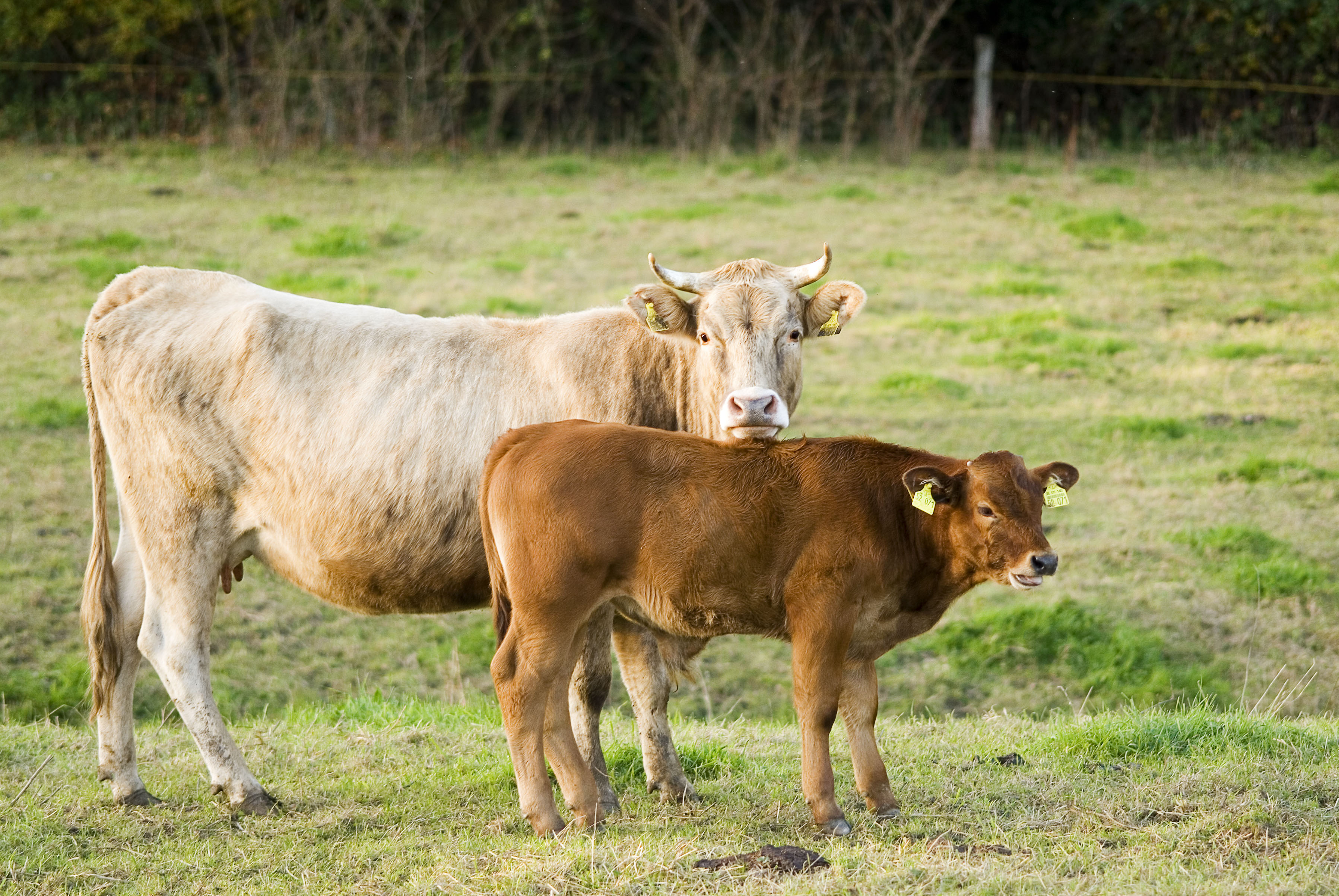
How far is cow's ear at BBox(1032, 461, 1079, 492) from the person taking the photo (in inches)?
197

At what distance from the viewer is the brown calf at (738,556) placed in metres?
4.87

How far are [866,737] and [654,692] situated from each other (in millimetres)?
928

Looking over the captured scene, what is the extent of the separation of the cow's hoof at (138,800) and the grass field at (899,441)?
0.14 metres

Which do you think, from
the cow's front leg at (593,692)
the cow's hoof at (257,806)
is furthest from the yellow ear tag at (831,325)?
the cow's hoof at (257,806)

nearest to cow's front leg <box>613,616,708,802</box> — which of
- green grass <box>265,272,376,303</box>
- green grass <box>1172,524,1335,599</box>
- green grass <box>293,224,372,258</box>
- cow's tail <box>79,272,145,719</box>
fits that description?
cow's tail <box>79,272,145,719</box>

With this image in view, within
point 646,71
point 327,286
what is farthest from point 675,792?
point 646,71

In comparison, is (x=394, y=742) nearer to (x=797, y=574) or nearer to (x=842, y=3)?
(x=797, y=574)

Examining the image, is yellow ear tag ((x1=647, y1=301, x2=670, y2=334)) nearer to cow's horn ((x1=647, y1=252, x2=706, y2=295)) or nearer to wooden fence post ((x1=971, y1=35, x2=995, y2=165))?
cow's horn ((x1=647, y1=252, x2=706, y2=295))

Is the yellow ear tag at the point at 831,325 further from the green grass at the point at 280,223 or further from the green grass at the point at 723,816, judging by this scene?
the green grass at the point at 280,223

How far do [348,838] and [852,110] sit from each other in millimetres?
17504

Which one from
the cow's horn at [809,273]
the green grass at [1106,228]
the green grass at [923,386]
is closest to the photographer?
the cow's horn at [809,273]

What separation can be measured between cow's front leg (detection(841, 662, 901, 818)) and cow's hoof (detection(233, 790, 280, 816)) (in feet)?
7.25

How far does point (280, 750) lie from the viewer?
624 cm

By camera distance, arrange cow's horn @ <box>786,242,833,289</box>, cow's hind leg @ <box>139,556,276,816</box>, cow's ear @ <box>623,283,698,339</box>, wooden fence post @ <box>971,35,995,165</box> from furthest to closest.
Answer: wooden fence post @ <box>971,35,995,165</box> < cow's horn @ <box>786,242,833,289</box> < cow's ear @ <box>623,283,698,339</box> < cow's hind leg @ <box>139,556,276,816</box>
